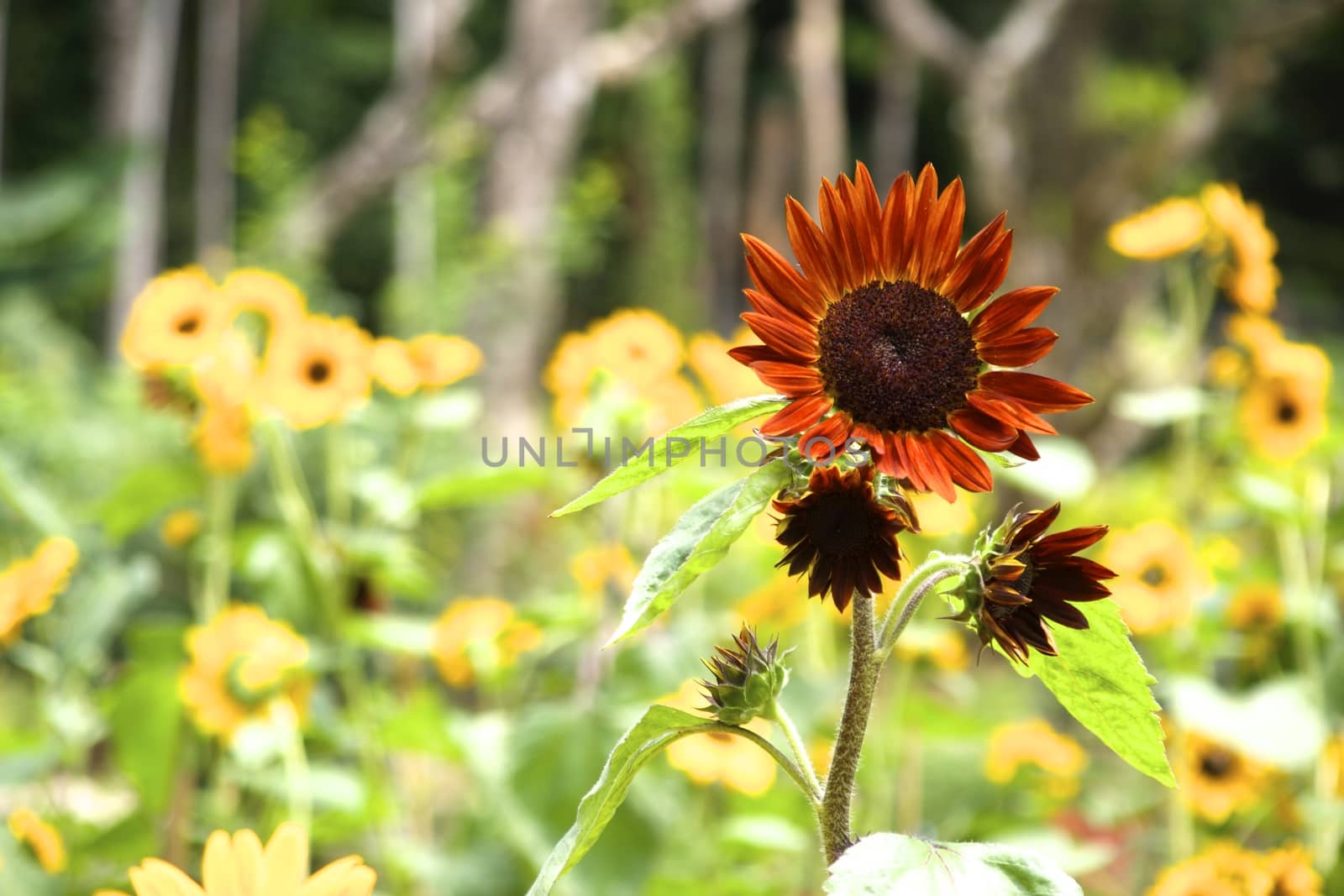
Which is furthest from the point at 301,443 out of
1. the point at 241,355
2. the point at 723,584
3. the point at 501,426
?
the point at 241,355

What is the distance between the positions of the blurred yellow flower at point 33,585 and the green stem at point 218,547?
0.12 meters

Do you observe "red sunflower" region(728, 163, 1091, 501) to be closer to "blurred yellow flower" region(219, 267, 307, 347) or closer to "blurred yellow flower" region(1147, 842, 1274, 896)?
"blurred yellow flower" region(1147, 842, 1274, 896)

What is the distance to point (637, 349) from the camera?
0.90 metres

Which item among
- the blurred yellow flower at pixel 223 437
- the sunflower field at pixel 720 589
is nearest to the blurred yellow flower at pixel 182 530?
the sunflower field at pixel 720 589

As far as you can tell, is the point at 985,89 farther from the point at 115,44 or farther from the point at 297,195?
the point at 115,44

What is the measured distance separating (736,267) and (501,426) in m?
8.46

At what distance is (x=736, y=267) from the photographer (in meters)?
10.8

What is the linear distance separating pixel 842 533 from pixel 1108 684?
83mm

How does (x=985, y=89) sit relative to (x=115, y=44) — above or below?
below

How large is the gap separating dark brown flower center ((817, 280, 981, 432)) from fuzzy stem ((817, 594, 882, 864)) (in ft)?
0.17

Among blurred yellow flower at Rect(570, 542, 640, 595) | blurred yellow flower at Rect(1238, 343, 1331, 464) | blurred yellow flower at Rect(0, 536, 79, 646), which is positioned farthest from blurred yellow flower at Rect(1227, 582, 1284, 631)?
blurred yellow flower at Rect(0, 536, 79, 646)

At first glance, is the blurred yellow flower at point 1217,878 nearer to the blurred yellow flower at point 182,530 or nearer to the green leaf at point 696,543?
the green leaf at point 696,543

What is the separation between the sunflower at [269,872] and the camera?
340mm

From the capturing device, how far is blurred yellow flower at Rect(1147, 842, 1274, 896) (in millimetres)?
545
